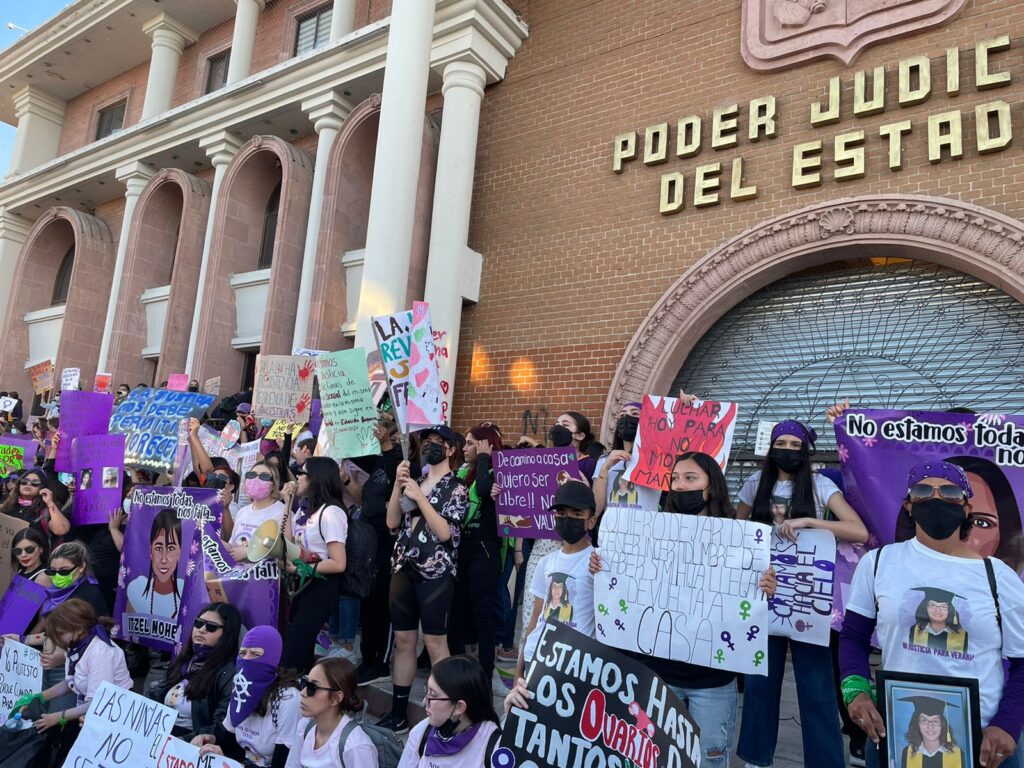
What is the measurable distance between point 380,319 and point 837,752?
3.94 meters

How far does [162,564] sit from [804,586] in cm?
451

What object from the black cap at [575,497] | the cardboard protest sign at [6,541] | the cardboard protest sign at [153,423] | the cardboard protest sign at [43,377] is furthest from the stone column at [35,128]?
the black cap at [575,497]

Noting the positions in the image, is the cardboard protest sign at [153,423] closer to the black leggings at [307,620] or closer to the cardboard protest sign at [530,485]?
the black leggings at [307,620]

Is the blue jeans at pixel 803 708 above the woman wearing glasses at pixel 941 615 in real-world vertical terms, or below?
below

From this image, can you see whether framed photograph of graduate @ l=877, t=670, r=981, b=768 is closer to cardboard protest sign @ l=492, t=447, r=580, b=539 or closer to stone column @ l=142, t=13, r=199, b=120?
cardboard protest sign @ l=492, t=447, r=580, b=539

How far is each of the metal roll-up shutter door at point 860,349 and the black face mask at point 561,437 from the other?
3186 mm

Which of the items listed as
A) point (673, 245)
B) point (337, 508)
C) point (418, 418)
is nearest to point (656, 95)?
point (673, 245)

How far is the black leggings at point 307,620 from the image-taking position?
14.7 ft

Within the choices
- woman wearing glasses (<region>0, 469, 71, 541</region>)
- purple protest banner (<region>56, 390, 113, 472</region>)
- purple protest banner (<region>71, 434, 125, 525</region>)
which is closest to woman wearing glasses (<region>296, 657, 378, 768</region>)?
purple protest banner (<region>71, 434, 125, 525</region>)

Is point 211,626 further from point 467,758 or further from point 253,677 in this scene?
point 467,758

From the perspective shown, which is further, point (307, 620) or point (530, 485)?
point (530, 485)

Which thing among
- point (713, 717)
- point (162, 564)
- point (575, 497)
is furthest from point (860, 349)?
point (162, 564)

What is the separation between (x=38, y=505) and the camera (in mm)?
6734

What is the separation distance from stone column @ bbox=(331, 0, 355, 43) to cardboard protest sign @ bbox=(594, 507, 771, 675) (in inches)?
456
